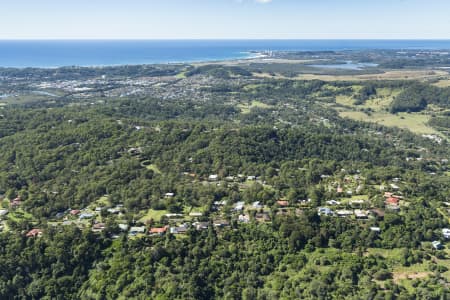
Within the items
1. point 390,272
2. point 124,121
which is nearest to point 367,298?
point 390,272

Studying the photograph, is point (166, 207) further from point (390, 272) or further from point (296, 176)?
point (390, 272)

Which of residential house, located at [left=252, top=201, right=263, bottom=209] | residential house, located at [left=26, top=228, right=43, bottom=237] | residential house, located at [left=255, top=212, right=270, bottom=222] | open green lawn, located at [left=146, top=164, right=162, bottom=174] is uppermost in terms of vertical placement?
open green lawn, located at [left=146, top=164, right=162, bottom=174]

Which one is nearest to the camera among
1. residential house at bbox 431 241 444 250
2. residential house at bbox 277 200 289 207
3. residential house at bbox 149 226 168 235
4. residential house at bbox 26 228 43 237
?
residential house at bbox 431 241 444 250

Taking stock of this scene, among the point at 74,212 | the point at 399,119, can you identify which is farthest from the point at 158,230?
the point at 399,119

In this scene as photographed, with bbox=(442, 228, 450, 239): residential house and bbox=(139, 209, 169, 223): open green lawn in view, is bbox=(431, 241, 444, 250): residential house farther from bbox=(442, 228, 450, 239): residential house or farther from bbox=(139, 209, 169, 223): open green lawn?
bbox=(139, 209, 169, 223): open green lawn

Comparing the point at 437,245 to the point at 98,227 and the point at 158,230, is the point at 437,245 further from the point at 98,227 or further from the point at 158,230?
the point at 98,227

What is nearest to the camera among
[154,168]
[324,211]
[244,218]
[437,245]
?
[437,245]

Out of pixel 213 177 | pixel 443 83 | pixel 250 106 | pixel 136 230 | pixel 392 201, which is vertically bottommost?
pixel 136 230

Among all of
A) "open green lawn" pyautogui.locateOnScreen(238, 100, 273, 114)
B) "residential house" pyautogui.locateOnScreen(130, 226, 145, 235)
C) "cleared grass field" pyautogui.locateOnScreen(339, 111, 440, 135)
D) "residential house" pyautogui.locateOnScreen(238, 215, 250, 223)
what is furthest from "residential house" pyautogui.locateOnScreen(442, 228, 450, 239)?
"open green lawn" pyautogui.locateOnScreen(238, 100, 273, 114)

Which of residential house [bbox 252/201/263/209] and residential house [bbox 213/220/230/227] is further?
residential house [bbox 252/201/263/209]

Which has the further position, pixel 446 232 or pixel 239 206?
pixel 239 206

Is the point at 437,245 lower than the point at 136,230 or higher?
higher
